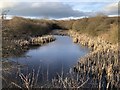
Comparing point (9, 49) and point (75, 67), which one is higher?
point (9, 49)

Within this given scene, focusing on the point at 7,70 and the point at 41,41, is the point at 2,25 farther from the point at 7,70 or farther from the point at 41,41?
the point at 41,41

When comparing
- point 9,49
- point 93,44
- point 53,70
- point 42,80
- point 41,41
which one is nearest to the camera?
point 9,49

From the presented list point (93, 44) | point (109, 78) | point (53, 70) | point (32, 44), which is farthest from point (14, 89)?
point (32, 44)

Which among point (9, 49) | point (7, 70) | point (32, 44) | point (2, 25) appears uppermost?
point (2, 25)

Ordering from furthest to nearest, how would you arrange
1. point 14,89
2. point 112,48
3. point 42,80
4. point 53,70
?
1. point 112,48
2. point 53,70
3. point 42,80
4. point 14,89

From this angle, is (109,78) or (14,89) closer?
(14,89)

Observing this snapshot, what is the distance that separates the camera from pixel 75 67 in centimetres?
1316

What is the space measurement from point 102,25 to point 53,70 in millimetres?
11715

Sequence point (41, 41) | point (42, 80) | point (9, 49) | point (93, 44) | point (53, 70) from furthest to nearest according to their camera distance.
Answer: point (41, 41)
point (93, 44)
point (53, 70)
point (42, 80)
point (9, 49)

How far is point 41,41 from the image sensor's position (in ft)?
80.0

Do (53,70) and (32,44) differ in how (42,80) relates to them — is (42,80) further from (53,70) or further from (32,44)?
(32,44)

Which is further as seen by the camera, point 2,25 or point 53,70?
point 53,70

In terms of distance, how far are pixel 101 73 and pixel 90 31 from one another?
1488 centimetres

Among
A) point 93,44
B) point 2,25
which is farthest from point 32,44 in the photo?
point 2,25
